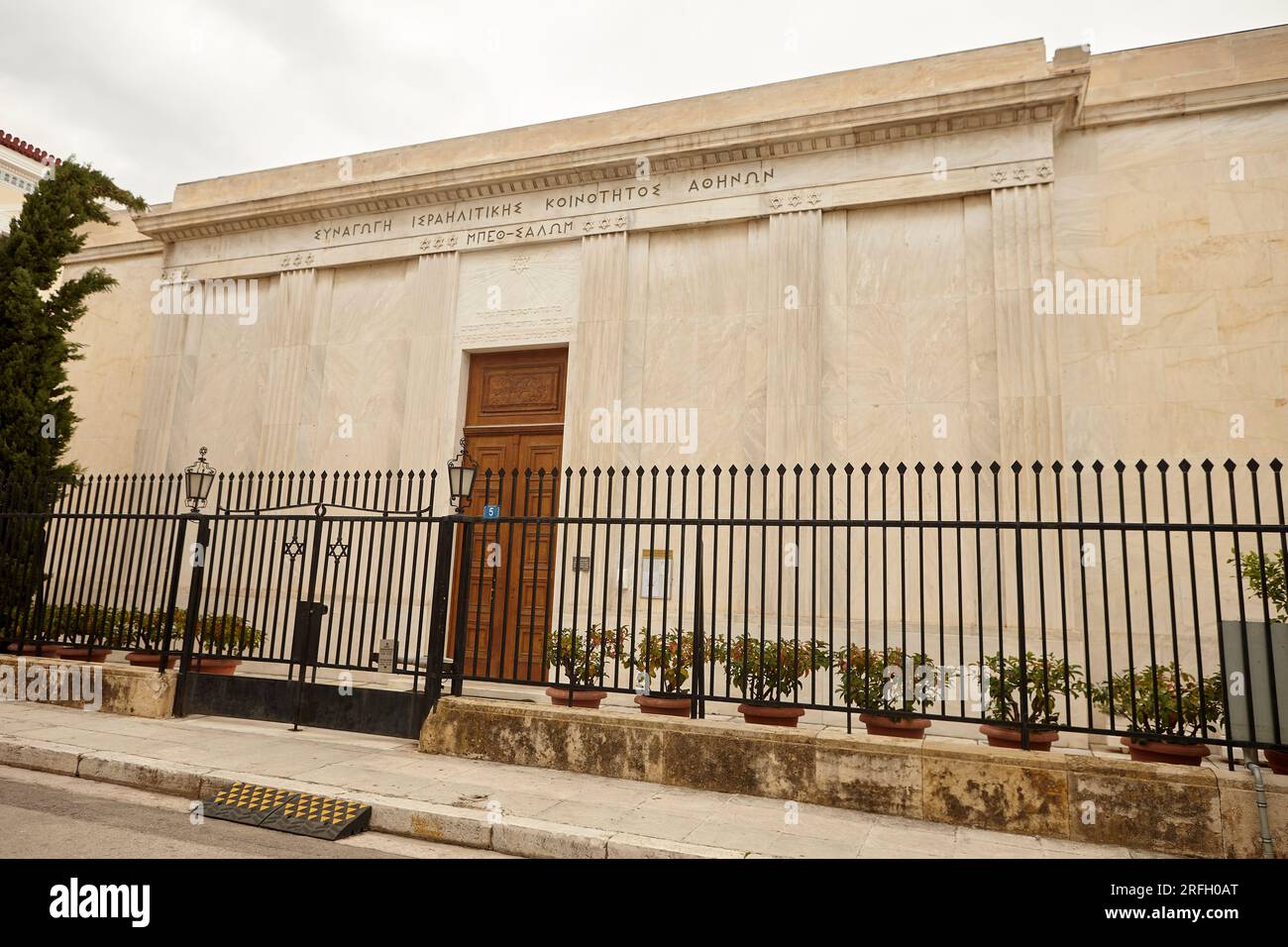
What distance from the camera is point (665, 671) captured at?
6.54 meters

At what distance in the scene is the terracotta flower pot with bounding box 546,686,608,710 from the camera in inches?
262

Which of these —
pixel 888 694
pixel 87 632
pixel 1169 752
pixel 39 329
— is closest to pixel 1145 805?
pixel 1169 752

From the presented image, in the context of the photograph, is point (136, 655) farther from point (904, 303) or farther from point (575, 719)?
point (904, 303)

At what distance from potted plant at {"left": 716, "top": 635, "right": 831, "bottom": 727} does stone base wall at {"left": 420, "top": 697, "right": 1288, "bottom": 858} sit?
0.28 meters

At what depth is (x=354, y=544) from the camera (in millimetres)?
11672

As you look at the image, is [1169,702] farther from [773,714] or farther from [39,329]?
[39,329]

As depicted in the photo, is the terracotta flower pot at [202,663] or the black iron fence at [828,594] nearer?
the black iron fence at [828,594]

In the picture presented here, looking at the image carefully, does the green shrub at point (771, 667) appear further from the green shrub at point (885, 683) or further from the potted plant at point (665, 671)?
the potted plant at point (665, 671)

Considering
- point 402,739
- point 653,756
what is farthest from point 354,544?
point 653,756

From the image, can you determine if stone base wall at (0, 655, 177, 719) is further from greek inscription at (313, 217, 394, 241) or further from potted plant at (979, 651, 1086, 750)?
potted plant at (979, 651, 1086, 750)

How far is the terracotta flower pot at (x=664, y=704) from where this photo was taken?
6270mm

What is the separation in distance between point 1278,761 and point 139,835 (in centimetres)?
668

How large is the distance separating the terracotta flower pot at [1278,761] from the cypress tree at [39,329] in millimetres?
11966
